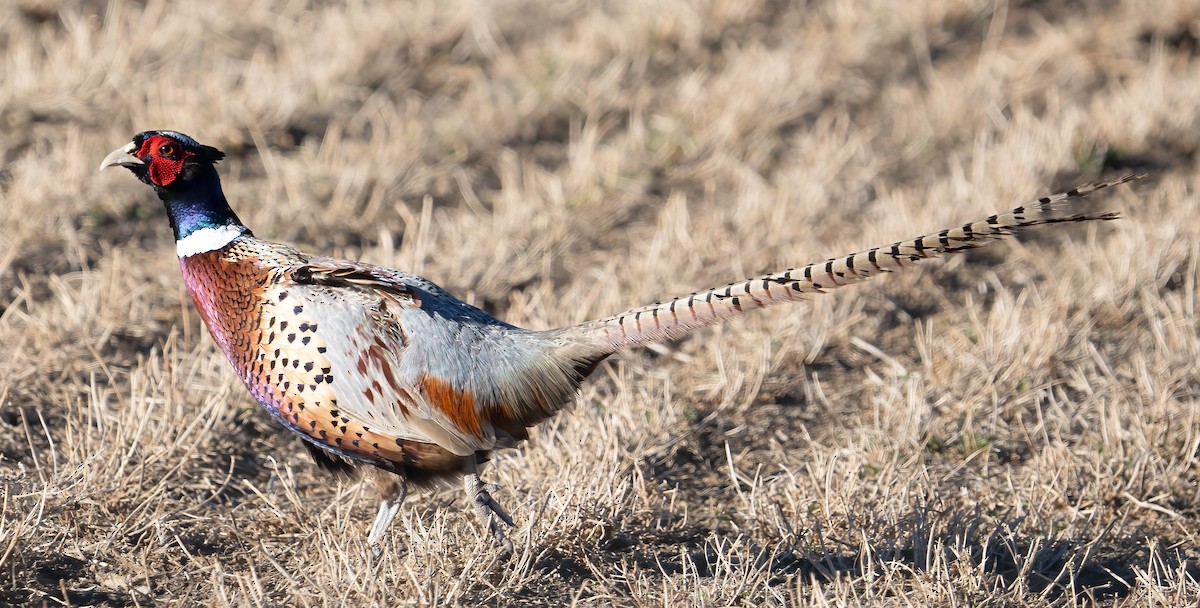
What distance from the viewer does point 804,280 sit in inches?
117

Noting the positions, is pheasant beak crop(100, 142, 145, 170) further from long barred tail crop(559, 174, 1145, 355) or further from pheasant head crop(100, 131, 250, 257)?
long barred tail crop(559, 174, 1145, 355)

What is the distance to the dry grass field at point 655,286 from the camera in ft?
11.5

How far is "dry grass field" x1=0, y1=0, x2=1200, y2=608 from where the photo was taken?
350 cm

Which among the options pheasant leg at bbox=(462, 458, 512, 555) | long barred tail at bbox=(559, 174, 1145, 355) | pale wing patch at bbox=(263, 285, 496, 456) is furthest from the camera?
pheasant leg at bbox=(462, 458, 512, 555)

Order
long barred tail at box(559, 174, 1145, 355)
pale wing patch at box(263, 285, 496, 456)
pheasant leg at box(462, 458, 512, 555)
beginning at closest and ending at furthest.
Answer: long barred tail at box(559, 174, 1145, 355) → pale wing patch at box(263, 285, 496, 456) → pheasant leg at box(462, 458, 512, 555)

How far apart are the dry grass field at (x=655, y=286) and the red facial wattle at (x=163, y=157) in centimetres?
76

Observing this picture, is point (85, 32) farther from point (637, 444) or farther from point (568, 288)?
point (637, 444)

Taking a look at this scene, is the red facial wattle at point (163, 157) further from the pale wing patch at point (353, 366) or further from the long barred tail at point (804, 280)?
the long barred tail at point (804, 280)

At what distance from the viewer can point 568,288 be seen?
5.32 m

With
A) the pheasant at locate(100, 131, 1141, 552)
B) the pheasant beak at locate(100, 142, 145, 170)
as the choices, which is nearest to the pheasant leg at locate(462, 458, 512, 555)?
the pheasant at locate(100, 131, 1141, 552)

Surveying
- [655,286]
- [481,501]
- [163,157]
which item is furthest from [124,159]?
[655,286]

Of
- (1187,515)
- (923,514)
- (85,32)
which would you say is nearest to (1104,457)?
(1187,515)

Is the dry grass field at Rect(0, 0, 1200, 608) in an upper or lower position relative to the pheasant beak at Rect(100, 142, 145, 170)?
lower

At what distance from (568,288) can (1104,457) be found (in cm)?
226
